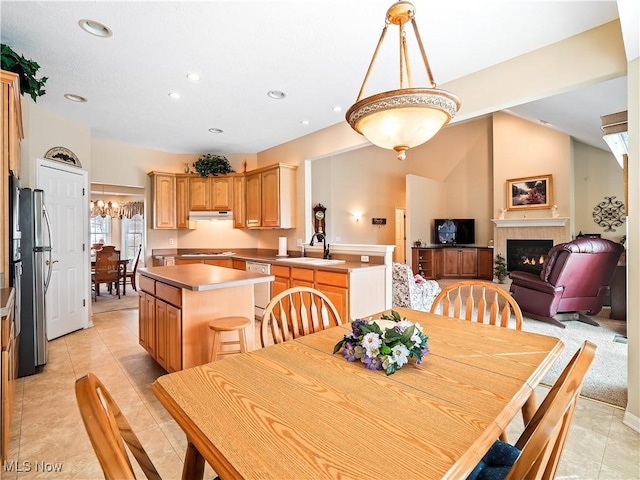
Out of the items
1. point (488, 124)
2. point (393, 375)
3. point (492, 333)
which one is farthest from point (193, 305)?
point (488, 124)

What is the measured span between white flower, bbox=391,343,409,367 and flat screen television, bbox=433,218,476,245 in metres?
8.46

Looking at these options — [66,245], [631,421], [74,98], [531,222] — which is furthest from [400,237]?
[74,98]

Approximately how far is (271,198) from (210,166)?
1319mm

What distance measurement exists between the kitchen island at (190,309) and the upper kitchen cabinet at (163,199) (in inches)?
110

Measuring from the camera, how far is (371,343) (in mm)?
1237

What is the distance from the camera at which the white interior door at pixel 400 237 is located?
31.6ft

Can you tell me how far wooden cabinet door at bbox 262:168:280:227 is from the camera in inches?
202

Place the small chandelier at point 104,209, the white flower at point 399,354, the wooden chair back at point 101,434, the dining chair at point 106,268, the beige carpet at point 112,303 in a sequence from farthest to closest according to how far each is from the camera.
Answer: the small chandelier at point 104,209
the dining chair at point 106,268
the beige carpet at point 112,303
the white flower at point 399,354
the wooden chair back at point 101,434

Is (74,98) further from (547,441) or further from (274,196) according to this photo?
(547,441)

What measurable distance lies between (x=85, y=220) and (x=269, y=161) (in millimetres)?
2896

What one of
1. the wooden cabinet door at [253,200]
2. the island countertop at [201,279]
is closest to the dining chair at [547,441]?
the island countertop at [201,279]

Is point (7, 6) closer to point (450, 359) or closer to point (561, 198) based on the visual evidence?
point (450, 359)

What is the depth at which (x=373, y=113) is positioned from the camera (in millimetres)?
1528

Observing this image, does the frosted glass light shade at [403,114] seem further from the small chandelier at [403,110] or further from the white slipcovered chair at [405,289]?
the white slipcovered chair at [405,289]
